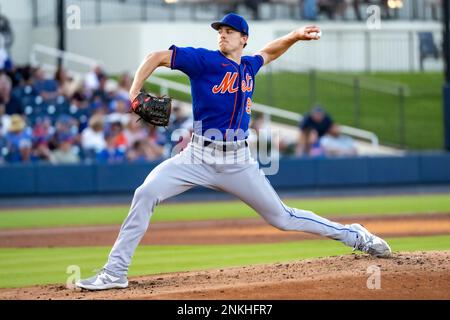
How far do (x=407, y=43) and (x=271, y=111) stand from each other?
782cm

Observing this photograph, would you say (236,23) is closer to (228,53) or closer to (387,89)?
(228,53)

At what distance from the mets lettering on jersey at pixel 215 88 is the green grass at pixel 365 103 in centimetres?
1688

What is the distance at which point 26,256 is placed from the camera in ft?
36.7

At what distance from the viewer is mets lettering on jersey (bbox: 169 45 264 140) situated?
7.63 metres

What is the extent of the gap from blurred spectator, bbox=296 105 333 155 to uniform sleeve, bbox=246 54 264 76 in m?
12.9

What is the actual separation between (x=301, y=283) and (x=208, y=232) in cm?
635

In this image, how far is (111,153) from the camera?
19.7 metres

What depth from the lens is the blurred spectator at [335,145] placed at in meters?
21.3

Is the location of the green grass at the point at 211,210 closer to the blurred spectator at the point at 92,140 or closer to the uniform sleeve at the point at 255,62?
the blurred spectator at the point at 92,140

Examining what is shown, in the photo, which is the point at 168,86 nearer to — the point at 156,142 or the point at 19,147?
the point at 156,142

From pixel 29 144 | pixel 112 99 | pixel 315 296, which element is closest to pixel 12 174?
pixel 29 144

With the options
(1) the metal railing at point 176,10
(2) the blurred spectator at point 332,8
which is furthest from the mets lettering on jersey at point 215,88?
(2) the blurred spectator at point 332,8

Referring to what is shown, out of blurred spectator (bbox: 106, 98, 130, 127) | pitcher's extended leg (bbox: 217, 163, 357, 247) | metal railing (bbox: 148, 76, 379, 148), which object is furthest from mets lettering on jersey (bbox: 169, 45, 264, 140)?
metal railing (bbox: 148, 76, 379, 148)

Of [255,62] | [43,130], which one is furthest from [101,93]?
[255,62]
